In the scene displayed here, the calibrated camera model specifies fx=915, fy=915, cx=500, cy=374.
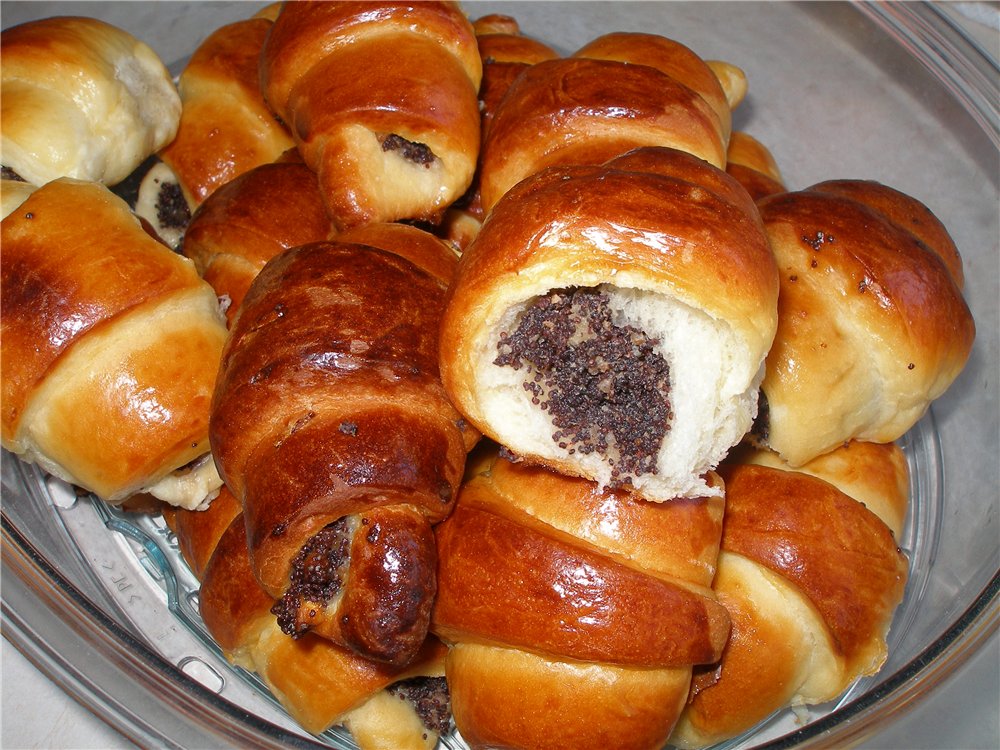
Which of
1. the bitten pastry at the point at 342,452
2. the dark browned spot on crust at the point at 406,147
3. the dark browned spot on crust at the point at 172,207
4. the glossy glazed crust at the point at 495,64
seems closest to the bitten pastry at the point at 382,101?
the dark browned spot on crust at the point at 406,147

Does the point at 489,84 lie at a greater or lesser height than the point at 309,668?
greater

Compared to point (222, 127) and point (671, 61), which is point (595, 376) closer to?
point (671, 61)

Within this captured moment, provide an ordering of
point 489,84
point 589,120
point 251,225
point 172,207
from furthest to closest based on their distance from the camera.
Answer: point 172,207 < point 489,84 < point 251,225 < point 589,120

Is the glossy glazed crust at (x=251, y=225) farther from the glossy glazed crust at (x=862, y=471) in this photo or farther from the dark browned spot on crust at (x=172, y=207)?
the glossy glazed crust at (x=862, y=471)

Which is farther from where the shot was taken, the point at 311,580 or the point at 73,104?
the point at 73,104

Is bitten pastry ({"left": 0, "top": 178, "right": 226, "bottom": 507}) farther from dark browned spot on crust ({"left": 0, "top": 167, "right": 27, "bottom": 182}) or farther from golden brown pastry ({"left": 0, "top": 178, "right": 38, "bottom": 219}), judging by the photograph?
dark browned spot on crust ({"left": 0, "top": 167, "right": 27, "bottom": 182})

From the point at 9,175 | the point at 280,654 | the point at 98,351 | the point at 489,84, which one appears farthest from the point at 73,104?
the point at 280,654
